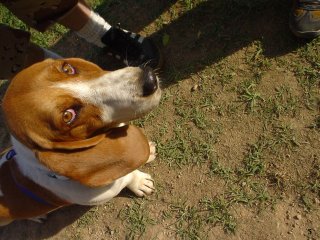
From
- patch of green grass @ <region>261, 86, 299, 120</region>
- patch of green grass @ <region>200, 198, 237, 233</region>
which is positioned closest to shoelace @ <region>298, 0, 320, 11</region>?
patch of green grass @ <region>261, 86, 299, 120</region>

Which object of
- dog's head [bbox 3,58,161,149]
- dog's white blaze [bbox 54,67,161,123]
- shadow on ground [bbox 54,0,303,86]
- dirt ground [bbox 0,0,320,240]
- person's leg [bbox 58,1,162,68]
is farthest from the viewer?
person's leg [bbox 58,1,162,68]

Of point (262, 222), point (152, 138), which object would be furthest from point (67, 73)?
point (262, 222)

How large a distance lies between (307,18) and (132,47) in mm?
1872

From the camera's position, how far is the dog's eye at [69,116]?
285cm

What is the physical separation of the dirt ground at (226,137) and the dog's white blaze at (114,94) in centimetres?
139

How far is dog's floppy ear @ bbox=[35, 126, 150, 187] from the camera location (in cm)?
284

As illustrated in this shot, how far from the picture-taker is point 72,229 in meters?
4.52

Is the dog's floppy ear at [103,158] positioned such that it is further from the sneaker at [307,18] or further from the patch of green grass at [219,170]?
the sneaker at [307,18]

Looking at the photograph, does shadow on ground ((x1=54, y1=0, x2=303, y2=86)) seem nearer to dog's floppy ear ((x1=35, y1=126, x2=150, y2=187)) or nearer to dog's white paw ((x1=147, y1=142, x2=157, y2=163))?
dog's white paw ((x1=147, y1=142, x2=157, y2=163))

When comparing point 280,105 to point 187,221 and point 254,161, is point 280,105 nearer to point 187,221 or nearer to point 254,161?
point 254,161

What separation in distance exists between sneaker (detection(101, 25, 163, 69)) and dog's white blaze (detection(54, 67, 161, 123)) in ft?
4.69


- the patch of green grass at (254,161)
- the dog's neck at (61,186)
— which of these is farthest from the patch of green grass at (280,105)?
the dog's neck at (61,186)

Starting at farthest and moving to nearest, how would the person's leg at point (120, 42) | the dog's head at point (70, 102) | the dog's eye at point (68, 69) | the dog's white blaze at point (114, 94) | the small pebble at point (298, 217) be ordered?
the person's leg at point (120, 42) < the small pebble at point (298, 217) < the dog's eye at point (68, 69) < the dog's white blaze at point (114, 94) < the dog's head at point (70, 102)

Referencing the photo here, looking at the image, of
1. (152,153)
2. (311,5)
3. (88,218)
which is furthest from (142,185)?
(311,5)
